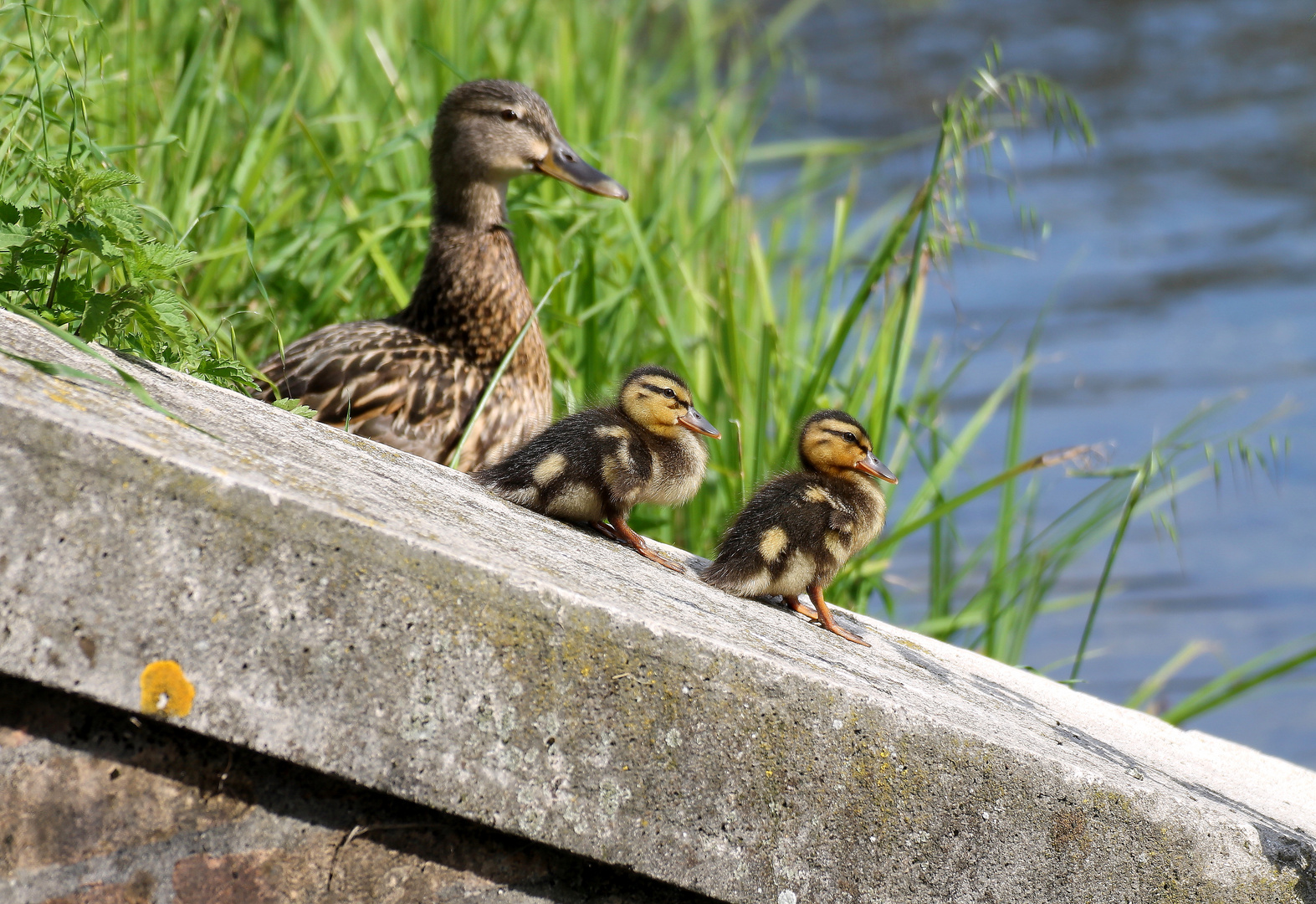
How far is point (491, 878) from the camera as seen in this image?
184 cm

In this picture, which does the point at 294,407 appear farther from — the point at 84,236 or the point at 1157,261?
the point at 1157,261

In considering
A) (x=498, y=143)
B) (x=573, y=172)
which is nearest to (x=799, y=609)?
(x=573, y=172)

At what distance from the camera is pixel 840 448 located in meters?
2.97

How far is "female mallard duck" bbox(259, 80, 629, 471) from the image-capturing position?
3.60 m

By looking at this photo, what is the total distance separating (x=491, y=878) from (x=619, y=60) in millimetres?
5093

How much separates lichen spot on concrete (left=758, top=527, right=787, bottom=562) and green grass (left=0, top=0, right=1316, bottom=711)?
715mm

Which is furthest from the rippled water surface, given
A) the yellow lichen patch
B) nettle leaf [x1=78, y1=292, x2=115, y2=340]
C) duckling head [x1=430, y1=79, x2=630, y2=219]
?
nettle leaf [x1=78, y1=292, x2=115, y2=340]

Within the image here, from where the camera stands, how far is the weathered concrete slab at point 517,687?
155cm

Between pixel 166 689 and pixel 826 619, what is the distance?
54.6 inches

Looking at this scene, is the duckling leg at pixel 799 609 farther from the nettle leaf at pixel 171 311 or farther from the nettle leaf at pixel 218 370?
the nettle leaf at pixel 171 311

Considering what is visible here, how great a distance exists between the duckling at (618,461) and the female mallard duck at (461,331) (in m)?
0.58

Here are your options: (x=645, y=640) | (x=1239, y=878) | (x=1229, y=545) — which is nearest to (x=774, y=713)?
(x=645, y=640)

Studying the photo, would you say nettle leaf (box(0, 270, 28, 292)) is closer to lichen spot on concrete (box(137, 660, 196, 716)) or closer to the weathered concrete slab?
the weathered concrete slab

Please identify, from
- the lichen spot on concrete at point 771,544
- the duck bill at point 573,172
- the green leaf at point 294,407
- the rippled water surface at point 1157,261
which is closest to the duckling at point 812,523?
the lichen spot on concrete at point 771,544
